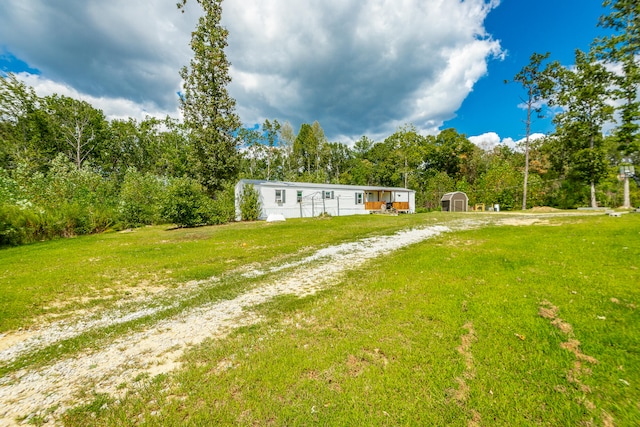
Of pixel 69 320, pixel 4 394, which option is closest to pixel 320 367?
pixel 4 394

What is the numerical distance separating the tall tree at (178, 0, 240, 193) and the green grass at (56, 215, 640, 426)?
1926 cm

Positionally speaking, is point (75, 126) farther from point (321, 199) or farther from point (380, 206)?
point (380, 206)

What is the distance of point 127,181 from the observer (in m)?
21.6

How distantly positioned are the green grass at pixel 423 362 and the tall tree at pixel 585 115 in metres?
26.2

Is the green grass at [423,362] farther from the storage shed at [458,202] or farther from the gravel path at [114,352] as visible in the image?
the storage shed at [458,202]

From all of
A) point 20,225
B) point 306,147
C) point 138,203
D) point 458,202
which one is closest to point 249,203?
point 138,203

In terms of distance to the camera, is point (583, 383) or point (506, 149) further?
point (506, 149)

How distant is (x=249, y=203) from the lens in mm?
19703

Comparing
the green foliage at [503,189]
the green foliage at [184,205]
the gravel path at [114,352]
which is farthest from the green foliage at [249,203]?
the green foliage at [503,189]

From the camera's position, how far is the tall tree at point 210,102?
20781mm

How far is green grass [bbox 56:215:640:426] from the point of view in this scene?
2.15 m

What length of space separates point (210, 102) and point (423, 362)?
24.0 meters

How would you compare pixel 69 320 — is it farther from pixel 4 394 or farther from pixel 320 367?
pixel 320 367

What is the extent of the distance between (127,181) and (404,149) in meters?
37.9
